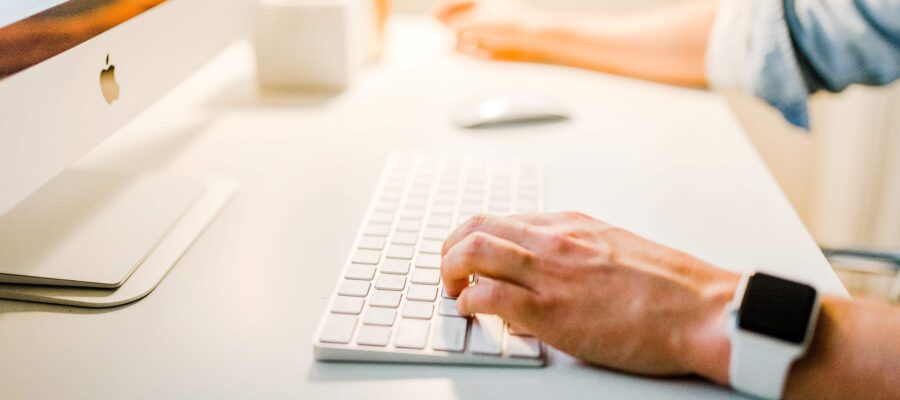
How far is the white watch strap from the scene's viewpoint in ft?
1.29

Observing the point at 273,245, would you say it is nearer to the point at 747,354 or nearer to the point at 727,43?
the point at 747,354

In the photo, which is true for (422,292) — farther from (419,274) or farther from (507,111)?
(507,111)

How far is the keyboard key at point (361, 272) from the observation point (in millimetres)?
490

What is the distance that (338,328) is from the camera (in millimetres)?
438

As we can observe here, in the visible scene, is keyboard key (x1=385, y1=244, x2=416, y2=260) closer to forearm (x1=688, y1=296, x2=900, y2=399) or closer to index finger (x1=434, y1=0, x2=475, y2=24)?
forearm (x1=688, y1=296, x2=900, y2=399)

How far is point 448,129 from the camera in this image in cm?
79

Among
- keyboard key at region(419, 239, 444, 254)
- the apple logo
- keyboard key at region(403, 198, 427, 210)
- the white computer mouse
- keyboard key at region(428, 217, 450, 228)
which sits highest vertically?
the apple logo

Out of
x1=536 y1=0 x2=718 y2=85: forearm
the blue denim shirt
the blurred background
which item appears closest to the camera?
the blue denim shirt

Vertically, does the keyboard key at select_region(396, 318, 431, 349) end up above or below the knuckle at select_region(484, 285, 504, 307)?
below

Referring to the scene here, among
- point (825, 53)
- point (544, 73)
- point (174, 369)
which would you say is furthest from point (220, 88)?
point (825, 53)

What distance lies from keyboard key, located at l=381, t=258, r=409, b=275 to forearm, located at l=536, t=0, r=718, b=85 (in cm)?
57

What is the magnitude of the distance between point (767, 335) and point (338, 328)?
24cm

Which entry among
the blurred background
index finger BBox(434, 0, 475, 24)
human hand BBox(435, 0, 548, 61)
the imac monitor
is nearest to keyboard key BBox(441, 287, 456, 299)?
the imac monitor

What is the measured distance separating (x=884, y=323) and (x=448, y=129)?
47 centimetres
